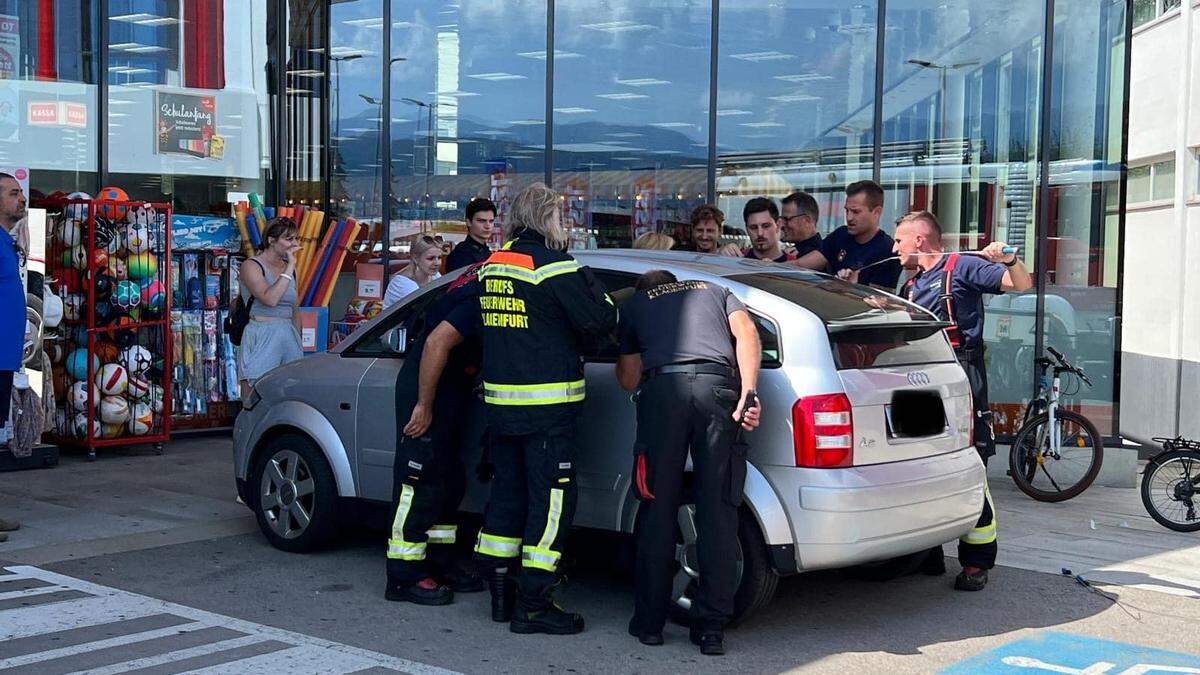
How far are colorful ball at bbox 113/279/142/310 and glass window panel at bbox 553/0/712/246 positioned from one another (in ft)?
13.2

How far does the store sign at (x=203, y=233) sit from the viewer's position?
11.6 meters

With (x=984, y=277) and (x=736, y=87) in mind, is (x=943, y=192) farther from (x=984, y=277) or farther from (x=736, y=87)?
(x=984, y=277)

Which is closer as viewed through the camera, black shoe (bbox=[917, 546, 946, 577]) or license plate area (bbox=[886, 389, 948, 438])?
license plate area (bbox=[886, 389, 948, 438])

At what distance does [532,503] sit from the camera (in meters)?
5.92

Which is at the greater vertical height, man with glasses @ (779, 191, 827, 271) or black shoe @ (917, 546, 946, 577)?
man with glasses @ (779, 191, 827, 271)

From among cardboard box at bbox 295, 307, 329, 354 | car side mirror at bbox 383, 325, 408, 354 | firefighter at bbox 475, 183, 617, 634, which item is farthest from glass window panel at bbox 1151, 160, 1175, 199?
firefighter at bbox 475, 183, 617, 634

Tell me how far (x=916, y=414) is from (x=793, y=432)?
670mm

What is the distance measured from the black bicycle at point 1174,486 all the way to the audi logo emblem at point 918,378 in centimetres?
387

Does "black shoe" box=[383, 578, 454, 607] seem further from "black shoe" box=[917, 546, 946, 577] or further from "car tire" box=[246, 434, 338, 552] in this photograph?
"black shoe" box=[917, 546, 946, 577]

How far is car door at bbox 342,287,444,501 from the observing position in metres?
6.93

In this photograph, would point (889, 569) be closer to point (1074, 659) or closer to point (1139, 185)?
point (1074, 659)

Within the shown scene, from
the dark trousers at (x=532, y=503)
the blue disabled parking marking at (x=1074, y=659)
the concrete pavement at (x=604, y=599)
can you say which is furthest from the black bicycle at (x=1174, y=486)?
the dark trousers at (x=532, y=503)

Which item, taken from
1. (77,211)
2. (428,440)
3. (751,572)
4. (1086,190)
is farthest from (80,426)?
Answer: (1086,190)

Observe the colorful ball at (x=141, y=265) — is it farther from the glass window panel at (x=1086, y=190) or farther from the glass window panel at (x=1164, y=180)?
the glass window panel at (x=1164, y=180)
